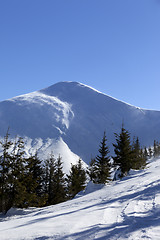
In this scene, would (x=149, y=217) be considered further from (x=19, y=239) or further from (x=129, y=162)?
(x=129, y=162)

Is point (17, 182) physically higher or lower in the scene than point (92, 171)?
higher

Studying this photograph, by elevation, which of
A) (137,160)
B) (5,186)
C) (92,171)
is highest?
(5,186)

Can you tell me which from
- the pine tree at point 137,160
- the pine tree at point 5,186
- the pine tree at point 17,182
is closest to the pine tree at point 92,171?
the pine tree at point 137,160

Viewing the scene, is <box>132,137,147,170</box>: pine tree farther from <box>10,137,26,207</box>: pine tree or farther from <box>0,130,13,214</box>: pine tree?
<box>0,130,13,214</box>: pine tree

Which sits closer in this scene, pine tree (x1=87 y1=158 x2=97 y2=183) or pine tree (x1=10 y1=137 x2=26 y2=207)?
pine tree (x1=10 y1=137 x2=26 y2=207)

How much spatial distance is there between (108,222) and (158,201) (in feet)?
9.18

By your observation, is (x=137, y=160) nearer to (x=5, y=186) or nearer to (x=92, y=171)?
(x=92, y=171)

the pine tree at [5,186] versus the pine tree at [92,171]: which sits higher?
the pine tree at [5,186]

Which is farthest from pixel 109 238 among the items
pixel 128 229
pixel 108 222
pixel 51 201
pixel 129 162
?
pixel 51 201

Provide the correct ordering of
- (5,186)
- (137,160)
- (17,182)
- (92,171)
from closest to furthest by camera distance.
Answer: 1. (17,182)
2. (5,186)
3. (137,160)
4. (92,171)

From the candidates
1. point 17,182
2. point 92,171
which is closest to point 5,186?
point 17,182

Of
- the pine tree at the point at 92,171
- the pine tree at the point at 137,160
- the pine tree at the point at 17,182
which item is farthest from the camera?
the pine tree at the point at 137,160

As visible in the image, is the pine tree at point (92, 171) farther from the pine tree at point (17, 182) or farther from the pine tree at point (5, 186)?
the pine tree at point (5, 186)

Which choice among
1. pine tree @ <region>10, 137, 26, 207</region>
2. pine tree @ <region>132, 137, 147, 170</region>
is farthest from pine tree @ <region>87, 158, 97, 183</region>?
pine tree @ <region>10, 137, 26, 207</region>
